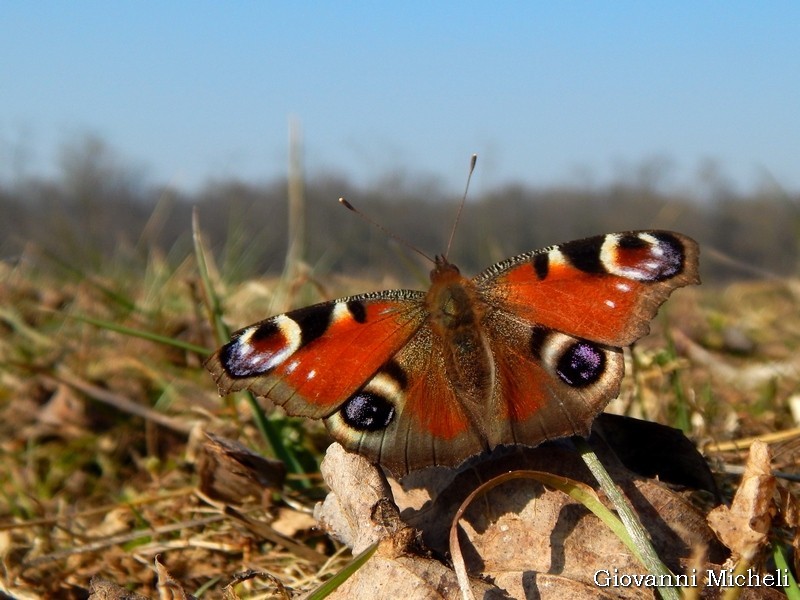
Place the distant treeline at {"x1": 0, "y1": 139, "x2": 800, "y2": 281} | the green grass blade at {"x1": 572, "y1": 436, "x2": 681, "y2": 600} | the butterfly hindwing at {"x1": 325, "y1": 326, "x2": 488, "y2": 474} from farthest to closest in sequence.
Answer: the distant treeline at {"x1": 0, "y1": 139, "x2": 800, "y2": 281}
the butterfly hindwing at {"x1": 325, "y1": 326, "x2": 488, "y2": 474}
the green grass blade at {"x1": 572, "y1": 436, "x2": 681, "y2": 600}

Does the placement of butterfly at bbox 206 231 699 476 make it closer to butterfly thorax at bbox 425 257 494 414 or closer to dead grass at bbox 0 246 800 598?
butterfly thorax at bbox 425 257 494 414

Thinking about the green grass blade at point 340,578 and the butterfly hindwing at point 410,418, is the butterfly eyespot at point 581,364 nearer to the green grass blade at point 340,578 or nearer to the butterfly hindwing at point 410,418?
the butterfly hindwing at point 410,418

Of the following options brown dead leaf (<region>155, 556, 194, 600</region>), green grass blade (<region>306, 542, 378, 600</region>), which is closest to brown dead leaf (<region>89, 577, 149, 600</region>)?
brown dead leaf (<region>155, 556, 194, 600</region>)

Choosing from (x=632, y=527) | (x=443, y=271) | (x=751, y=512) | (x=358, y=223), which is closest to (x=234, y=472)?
(x=443, y=271)

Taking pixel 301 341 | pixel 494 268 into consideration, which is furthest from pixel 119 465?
pixel 494 268

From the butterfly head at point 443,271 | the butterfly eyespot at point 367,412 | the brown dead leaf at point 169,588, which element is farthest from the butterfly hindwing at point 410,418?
the brown dead leaf at point 169,588

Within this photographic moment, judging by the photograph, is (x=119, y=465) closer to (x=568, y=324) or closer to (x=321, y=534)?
(x=321, y=534)

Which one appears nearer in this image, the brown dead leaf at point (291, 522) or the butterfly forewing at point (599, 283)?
the butterfly forewing at point (599, 283)

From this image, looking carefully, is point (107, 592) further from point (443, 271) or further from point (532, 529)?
point (443, 271)
